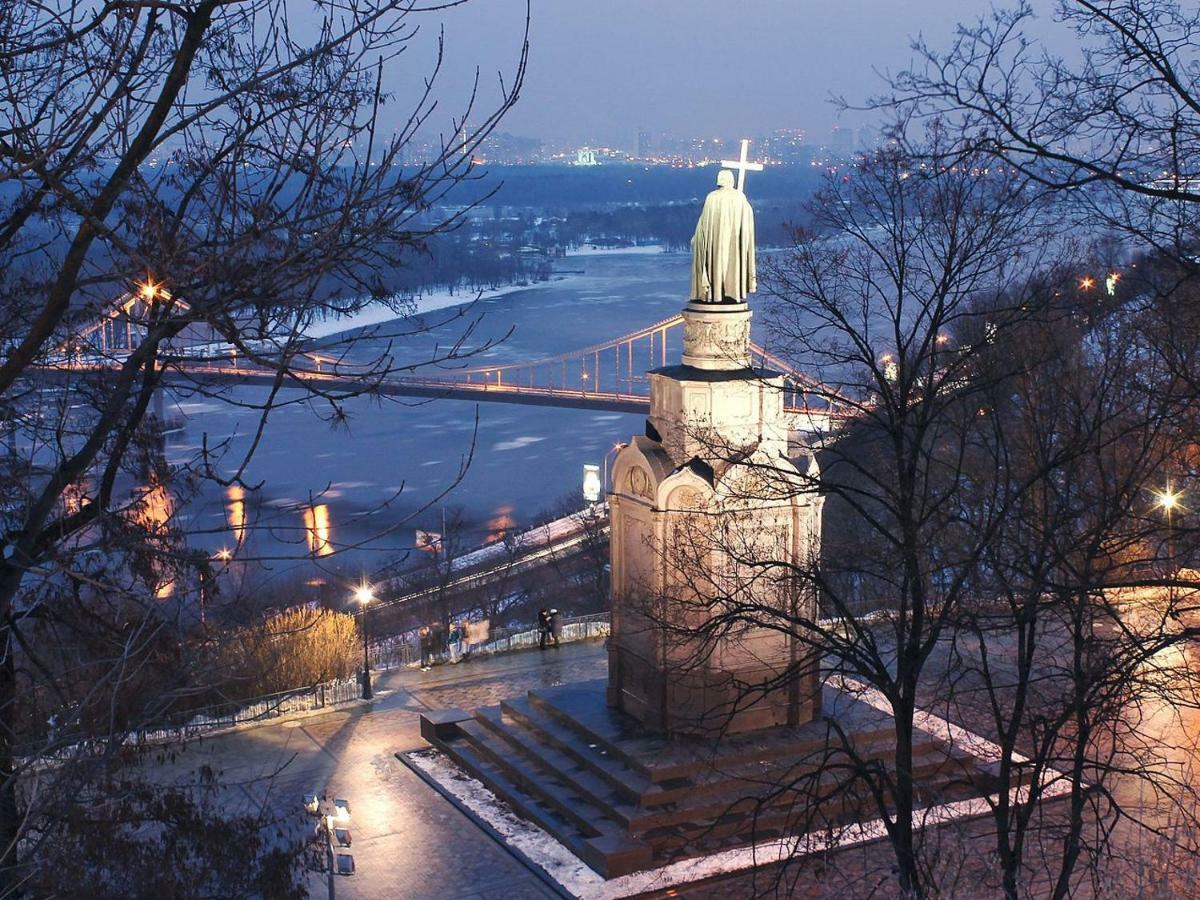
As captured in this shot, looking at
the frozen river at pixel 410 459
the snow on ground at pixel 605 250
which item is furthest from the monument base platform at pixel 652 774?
the snow on ground at pixel 605 250

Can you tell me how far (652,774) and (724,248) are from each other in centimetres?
436

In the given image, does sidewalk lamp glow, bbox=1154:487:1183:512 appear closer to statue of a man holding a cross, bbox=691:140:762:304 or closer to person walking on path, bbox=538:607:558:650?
statue of a man holding a cross, bbox=691:140:762:304

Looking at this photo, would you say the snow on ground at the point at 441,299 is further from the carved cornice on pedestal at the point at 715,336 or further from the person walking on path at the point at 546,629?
the carved cornice on pedestal at the point at 715,336

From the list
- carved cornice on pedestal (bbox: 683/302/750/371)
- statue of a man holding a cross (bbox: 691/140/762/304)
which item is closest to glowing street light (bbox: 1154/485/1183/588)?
carved cornice on pedestal (bbox: 683/302/750/371)

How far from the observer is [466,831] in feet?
34.5

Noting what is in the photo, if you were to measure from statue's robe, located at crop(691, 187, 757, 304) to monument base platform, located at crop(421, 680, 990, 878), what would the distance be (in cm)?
353

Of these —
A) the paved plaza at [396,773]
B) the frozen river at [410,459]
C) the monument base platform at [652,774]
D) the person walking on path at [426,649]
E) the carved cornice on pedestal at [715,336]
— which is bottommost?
the frozen river at [410,459]

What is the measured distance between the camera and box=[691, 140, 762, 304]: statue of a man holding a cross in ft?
36.3

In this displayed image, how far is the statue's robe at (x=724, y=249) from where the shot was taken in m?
11.1

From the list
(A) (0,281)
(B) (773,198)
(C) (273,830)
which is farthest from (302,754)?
(B) (773,198)

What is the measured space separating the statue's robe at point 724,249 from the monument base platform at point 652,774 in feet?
11.6

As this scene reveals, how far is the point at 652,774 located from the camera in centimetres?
1022

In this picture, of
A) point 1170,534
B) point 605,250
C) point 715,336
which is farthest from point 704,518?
point 605,250

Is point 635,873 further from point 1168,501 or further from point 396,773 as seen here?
point 1168,501
